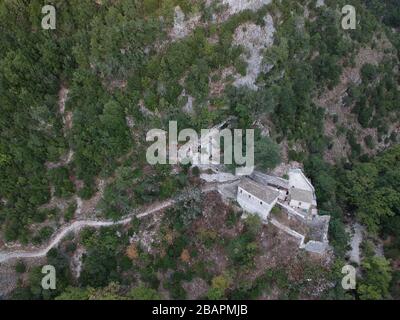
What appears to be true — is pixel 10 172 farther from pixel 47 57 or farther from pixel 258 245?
pixel 258 245

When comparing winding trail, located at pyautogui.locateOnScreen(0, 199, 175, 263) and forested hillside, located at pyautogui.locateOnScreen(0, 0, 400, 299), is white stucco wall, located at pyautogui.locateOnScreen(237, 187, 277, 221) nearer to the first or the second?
forested hillside, located at pyautogui.locateOnScreen(0, 0, 400, 299)

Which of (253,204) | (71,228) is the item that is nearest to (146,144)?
(71,228)

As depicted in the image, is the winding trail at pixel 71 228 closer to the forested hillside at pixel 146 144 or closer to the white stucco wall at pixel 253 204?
the forested hillside at pixel 146 144

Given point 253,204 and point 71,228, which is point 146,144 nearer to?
point 71,228

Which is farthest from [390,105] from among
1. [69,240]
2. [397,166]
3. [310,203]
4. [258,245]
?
[69,240]

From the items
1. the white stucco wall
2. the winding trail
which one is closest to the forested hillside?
the winding trail
